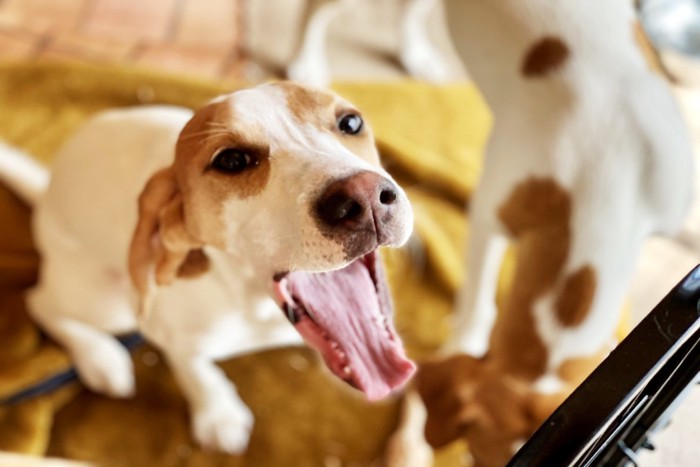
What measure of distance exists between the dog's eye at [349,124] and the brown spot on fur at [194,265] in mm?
273

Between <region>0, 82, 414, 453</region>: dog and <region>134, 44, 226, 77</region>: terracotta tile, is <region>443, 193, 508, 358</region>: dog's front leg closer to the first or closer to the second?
<region>0, 82, 414, 453</region>: dog

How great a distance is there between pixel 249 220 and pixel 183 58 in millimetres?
1722

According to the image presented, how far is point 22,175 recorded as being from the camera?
1674mm

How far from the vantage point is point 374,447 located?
63.4 inches

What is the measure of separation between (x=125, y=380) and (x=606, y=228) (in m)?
1.01

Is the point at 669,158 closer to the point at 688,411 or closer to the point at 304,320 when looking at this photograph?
the point at 688,411

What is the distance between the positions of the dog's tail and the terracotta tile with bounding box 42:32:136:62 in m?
0.75

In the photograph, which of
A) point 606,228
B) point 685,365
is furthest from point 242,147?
point 606,228

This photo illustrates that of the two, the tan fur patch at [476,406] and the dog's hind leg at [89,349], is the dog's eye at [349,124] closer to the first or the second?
the tan fur patch at [476,406]

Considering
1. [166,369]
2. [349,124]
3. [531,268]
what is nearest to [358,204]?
[349,124]

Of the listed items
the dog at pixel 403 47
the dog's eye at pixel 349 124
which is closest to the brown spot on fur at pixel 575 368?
the dog's eye at pixel 349 124

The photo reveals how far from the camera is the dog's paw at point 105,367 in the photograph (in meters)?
1.59

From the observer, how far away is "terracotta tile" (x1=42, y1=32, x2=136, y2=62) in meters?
2.38

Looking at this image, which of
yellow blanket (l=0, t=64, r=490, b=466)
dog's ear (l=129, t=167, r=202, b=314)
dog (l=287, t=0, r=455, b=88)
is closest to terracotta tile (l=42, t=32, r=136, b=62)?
yellow blanket (l=0, t=64, r=490, b=466)
